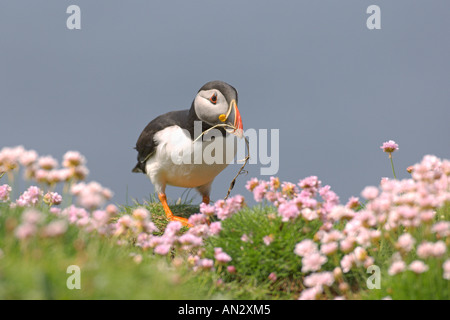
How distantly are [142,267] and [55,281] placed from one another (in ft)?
3.15

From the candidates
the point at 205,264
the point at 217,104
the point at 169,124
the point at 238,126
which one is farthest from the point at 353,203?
the point at 169,124

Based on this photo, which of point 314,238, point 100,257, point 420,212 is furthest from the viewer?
point 314,238

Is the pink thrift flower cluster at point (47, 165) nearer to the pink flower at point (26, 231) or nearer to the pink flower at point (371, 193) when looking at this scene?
the pink flower at point (26, 231)

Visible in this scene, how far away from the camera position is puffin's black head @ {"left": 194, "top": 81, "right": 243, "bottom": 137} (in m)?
7.20

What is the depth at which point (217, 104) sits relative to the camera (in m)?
7.33

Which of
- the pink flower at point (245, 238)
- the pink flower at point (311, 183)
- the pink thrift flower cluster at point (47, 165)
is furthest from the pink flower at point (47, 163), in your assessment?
the pink flower at point (311, 183)

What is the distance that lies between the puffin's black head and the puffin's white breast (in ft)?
1.33

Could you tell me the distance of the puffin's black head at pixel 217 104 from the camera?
23.6ft

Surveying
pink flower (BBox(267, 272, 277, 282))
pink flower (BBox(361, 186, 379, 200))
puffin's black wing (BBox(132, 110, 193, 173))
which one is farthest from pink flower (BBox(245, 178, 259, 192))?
puffin's black wing (BBox(132, 110, 193, 173))

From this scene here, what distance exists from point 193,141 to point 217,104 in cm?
76

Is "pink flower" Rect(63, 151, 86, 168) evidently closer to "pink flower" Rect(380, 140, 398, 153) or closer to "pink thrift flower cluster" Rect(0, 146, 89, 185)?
"pink thrift flower cluster" Rect(0, 146, 89, 185)
